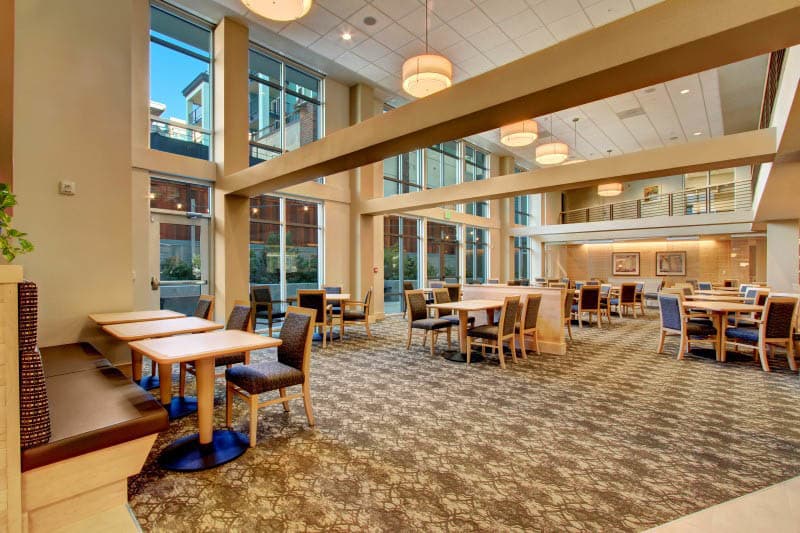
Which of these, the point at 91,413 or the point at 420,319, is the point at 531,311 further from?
the point at 91,413

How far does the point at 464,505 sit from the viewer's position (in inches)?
83.4

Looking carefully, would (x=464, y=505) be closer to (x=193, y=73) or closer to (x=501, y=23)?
(x=501, y=23)

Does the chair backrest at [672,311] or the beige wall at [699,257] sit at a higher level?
the beige wall at [699,257]

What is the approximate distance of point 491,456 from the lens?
2660 millimetres

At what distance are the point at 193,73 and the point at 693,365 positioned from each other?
9625mm

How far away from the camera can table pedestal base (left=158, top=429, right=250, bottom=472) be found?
251 cm

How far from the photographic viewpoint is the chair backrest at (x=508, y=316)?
5.07 metres

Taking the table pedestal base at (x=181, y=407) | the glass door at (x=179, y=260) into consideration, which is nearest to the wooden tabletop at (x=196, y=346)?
the table pedestal base at (x=181, y=407)

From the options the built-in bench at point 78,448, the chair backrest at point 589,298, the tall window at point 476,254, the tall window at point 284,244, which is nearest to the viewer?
the built-in bench at point 78,448

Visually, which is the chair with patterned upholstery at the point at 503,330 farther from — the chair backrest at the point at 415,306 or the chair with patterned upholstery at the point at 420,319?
the chair backrest at the point at 415,306

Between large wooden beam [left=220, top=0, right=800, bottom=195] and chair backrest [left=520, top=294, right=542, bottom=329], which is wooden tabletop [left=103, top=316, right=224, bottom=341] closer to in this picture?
large wooden beam [left=220, top=0, right=800, bottom=195]

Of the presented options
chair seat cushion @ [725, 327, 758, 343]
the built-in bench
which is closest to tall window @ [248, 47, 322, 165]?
the built-in bench

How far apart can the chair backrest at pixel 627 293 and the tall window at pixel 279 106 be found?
28.8 ft

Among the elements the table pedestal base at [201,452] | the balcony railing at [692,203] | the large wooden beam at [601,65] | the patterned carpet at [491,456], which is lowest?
the patterned carpet at [491,456]
